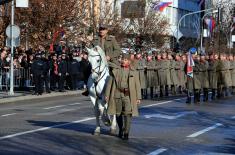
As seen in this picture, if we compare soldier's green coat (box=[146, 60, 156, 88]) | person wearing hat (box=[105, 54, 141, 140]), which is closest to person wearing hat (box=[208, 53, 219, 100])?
soldier's green coat (box=[146, 60, 156, 88])

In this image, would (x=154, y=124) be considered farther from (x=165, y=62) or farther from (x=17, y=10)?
(x=17, y=10)

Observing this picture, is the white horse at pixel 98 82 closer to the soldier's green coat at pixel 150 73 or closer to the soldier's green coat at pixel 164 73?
the soldier's green coat at pixel 150 73

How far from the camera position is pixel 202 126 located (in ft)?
57.7

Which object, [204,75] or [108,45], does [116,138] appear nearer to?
[108,45]

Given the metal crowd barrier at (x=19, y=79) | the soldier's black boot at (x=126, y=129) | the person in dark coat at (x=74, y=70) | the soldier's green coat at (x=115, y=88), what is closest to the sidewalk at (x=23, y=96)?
the metal crowd barrier at (x=19, y=79)

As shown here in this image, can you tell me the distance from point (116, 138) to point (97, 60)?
1776 millimetres

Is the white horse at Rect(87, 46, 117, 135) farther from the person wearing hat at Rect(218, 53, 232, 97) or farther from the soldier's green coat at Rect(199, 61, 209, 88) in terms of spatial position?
the person wearing hat at Rect(218, 53, 232, 97)

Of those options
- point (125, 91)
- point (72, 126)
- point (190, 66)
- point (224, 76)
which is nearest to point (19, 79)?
point (224, 76)

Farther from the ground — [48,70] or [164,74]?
[48,70]

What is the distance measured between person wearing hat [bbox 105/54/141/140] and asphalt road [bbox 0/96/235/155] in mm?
508

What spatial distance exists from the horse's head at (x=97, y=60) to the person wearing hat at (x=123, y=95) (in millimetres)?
399

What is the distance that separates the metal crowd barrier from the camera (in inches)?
1287

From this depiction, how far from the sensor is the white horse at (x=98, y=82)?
1543 centimetres

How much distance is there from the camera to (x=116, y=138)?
14.9m
